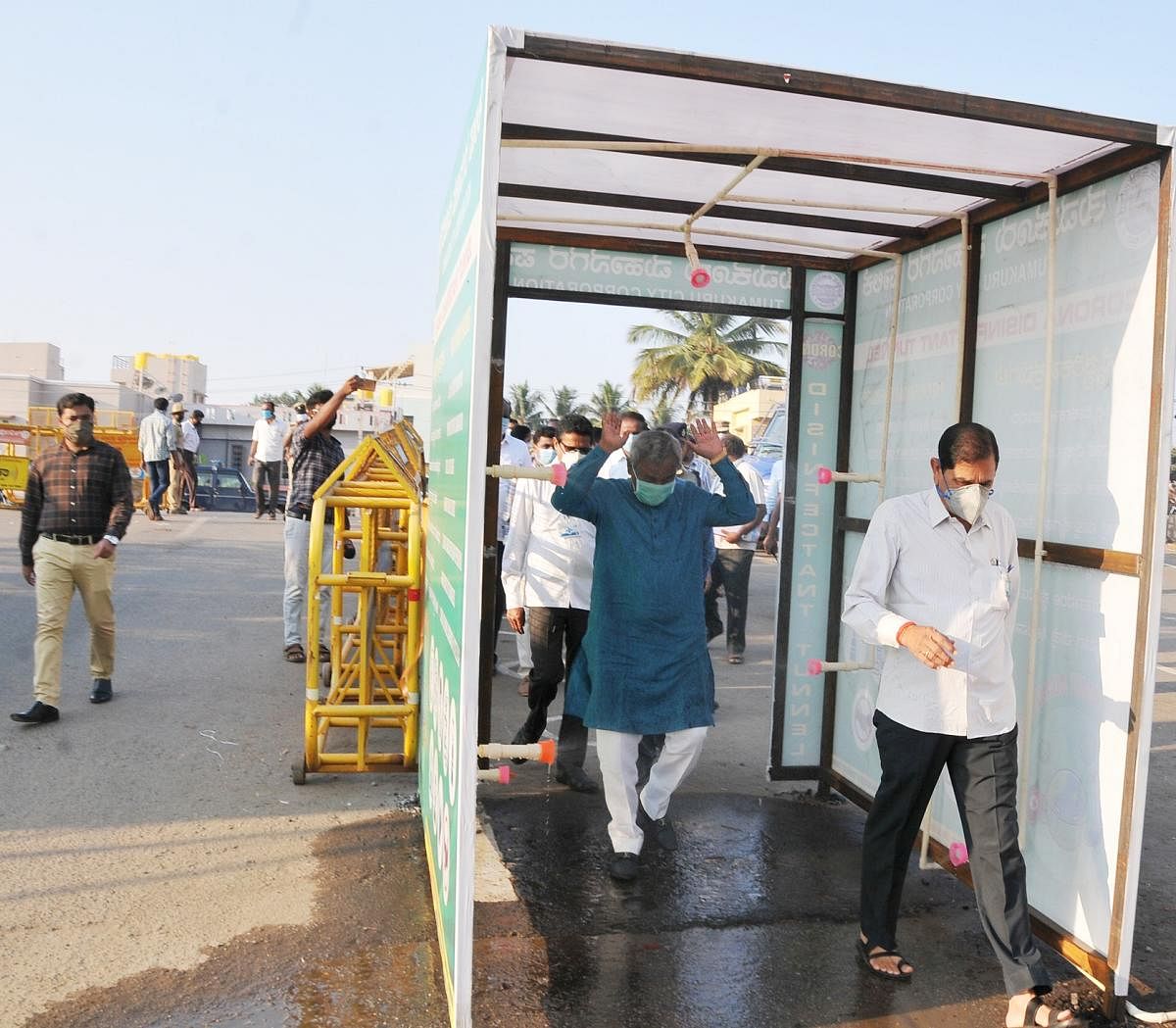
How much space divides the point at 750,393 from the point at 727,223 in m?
36.0

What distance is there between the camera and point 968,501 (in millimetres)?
3541

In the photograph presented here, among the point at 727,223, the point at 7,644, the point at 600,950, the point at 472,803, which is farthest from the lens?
the point at 7,644

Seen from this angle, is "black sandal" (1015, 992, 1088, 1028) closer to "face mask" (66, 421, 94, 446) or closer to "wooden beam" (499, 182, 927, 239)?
"wooden beam" (499, 182, 927, 239)

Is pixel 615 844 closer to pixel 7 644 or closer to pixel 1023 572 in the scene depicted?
pixel 1023 572

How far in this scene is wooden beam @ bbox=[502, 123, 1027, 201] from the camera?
401cm

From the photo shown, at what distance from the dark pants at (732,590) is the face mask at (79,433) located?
16.4 feet

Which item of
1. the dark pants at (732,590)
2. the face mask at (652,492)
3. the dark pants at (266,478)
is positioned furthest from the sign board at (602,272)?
the dark pants at (266,478)

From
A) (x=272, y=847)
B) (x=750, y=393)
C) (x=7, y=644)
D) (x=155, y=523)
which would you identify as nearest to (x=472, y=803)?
(x=272, y=847)

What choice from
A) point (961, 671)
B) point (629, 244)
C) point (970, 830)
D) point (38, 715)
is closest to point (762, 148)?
point (629, 244)

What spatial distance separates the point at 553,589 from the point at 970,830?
8.83 feet

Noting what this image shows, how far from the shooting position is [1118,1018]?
3502 millimetres

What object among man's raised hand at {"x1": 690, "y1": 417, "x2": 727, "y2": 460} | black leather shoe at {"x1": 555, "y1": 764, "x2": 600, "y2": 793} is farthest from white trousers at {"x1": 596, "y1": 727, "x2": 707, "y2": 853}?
man's raised hand at {"x1": 690, "y1": 417, "x2": 727, "y2": 460}

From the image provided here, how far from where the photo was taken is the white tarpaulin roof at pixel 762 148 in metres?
3.25

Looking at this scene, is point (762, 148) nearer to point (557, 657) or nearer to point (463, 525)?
point (463, 525)
